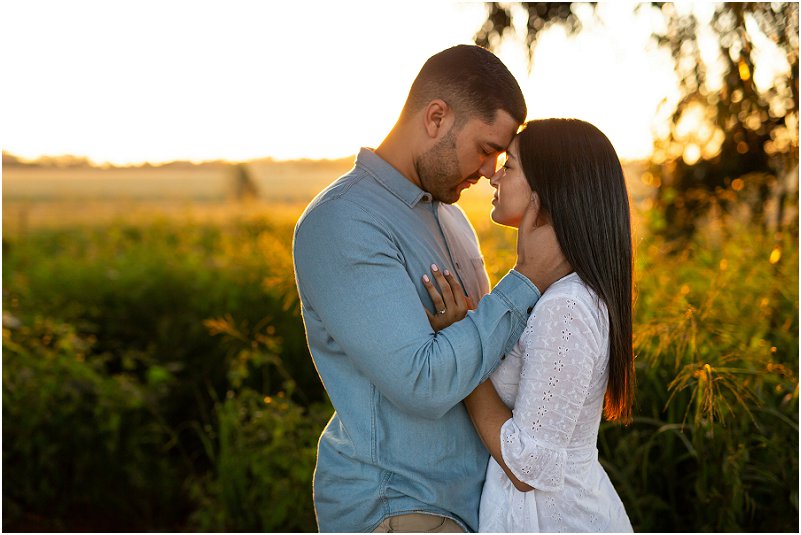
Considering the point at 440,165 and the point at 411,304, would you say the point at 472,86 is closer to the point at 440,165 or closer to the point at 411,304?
the point at 440,165

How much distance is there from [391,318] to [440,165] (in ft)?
1.94

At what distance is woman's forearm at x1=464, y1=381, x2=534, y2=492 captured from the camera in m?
2.14

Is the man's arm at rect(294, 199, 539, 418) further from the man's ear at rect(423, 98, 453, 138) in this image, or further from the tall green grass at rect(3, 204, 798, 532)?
the tall green grass at rect(3, 204, 798, 532)

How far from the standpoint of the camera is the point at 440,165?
239cm

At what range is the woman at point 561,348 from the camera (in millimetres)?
2068

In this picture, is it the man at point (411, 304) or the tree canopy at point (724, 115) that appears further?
the tree canopy at point (724, 115)

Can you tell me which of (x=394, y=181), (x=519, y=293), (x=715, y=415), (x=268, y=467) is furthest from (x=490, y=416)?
(x=268, y=467)

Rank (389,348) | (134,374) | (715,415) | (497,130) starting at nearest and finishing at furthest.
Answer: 1. (389,348)
2. (497,130)
3. (715,415)
4. (134,374)

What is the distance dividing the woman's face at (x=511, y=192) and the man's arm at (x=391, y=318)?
186mm

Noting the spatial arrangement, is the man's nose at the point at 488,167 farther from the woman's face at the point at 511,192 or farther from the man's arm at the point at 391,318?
the man's arm at the point at 391,318

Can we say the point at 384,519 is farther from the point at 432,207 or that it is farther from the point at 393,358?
the point at 432,207

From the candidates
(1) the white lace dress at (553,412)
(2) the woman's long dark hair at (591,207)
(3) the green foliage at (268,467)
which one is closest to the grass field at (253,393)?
(3) the green foliage at (268,467)

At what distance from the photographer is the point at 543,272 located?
2164 millimetres

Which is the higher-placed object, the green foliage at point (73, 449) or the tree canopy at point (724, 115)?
the tree canopy at point (724, 115)
